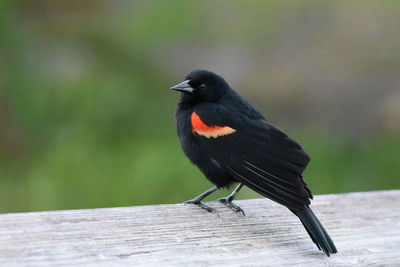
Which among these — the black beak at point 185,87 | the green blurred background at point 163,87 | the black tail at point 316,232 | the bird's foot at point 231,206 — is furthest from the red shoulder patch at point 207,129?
the green blurred background at point 163,87

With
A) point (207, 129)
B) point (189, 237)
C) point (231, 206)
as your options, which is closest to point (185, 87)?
point (207, 129)

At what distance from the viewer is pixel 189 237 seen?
235 centimetres

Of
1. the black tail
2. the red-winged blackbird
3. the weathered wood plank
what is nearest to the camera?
the weathered wood plank

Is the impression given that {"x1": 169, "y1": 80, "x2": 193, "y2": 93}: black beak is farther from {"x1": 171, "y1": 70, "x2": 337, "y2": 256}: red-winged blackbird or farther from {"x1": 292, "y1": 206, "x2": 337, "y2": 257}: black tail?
{"x1": 292, "y1": 206, "x2": 337, "y2": 257}: black tail

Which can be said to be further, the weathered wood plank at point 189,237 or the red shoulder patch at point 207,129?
the red shoulder patch at point 207,129

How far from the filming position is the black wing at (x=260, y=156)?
8.68ft

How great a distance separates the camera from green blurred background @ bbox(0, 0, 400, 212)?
16.1 feet

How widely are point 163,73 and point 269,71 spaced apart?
0.89 metres

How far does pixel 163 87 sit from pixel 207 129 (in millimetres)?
2999

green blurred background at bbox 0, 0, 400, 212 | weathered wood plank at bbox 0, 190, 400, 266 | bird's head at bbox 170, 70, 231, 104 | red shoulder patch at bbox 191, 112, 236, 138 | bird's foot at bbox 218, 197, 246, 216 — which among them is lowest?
green blurred background at bbox 0, 0, 400, 212

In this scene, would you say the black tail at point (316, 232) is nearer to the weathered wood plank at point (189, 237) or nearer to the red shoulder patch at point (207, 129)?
the weathered wood plank at point (189, 237)

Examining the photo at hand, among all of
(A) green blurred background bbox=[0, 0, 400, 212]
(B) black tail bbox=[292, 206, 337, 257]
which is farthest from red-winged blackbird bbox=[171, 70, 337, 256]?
(A) green blurred background bbox=[0, 0, 400, 212]

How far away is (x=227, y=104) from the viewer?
3275mm

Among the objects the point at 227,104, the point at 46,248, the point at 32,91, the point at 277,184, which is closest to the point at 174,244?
the point at 46,248
